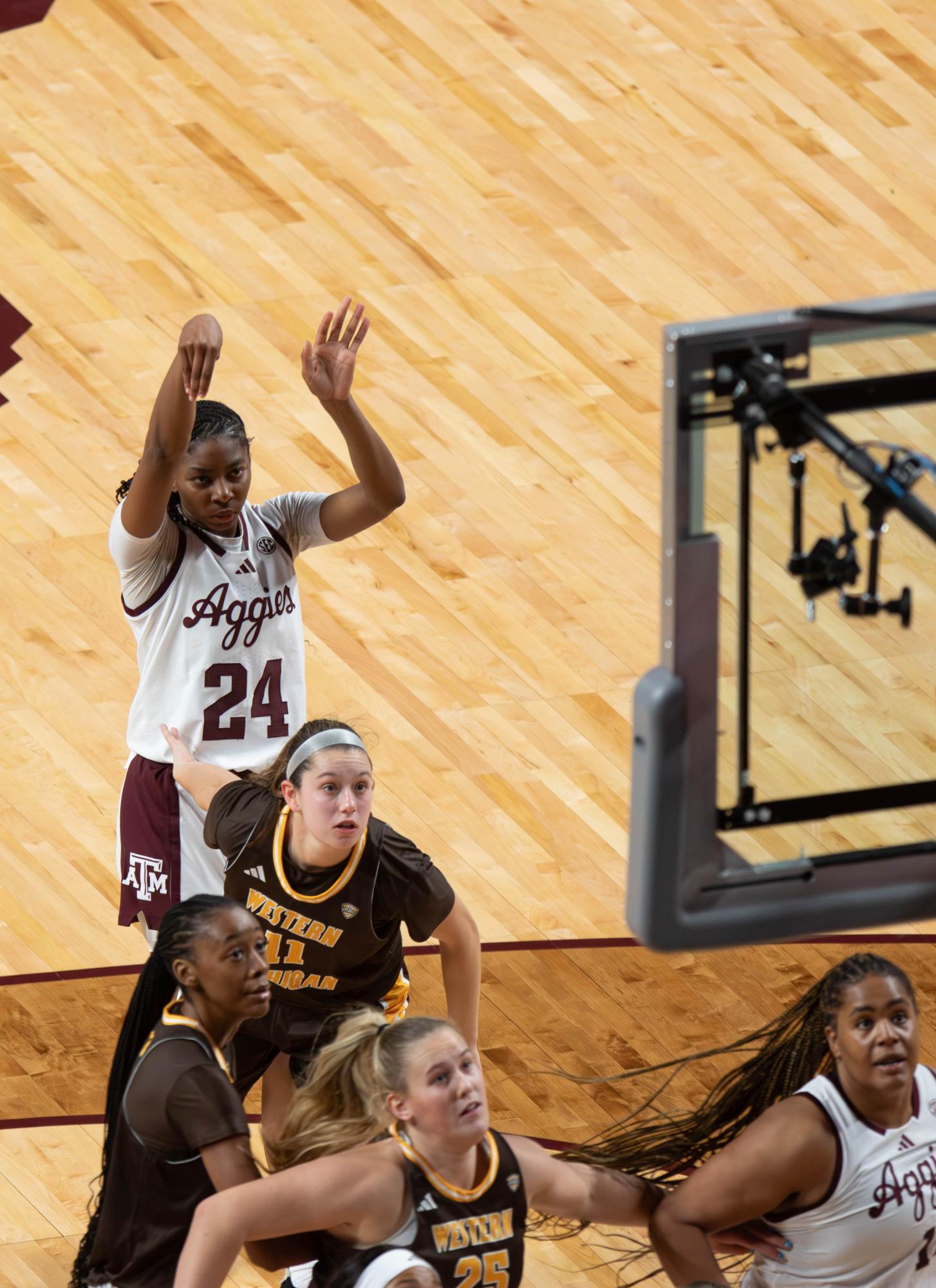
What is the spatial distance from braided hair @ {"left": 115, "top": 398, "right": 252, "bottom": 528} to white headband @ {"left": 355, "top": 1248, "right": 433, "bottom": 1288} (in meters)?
1.71

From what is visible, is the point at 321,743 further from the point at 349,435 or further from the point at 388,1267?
the point at 388,1267

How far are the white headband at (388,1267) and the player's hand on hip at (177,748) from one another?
55.0 inches

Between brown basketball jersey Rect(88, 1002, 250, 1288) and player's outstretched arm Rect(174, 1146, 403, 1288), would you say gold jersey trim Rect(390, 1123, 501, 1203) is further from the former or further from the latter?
brown basketball jersey Rect(88, 1002, 250, 1288)

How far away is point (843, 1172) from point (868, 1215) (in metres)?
0.09

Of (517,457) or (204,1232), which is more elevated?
(204,1232)

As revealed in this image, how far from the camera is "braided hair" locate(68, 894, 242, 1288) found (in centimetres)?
402

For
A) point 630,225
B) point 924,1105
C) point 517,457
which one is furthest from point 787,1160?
point 630,225

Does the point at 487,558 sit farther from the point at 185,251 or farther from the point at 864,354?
the point at 864,354

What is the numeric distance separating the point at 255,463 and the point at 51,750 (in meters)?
1.18

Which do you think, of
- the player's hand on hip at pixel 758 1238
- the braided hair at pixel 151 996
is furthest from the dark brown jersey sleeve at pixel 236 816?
the player's hand on hip at pixel 758 1238

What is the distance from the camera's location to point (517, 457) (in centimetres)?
728

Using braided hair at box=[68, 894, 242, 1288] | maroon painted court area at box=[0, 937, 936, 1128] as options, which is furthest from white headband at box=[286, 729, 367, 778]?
maroon painted court area at box=[0, 937, 936, 1128]

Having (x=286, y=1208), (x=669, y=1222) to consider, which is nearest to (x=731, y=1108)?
(x=669, y=1222)

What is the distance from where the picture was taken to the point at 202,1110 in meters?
3.85
